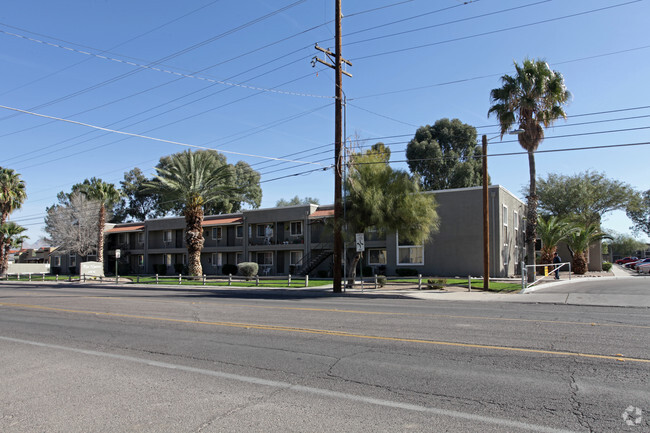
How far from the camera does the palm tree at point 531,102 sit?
25.7 m

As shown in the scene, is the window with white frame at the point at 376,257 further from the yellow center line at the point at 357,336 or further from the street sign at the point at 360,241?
the yellow center line at the point at 357,336

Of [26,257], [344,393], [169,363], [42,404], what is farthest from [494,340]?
[26,257]

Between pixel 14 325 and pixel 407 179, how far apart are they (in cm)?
1942

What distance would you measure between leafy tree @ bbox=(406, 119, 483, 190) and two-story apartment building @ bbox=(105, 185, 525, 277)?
50.5 feet

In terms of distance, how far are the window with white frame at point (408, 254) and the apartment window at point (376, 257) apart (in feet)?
6.09

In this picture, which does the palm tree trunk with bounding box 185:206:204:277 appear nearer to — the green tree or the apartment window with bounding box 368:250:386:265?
the apartment window with bounding box 368:250:386:265

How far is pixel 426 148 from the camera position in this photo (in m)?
56.9

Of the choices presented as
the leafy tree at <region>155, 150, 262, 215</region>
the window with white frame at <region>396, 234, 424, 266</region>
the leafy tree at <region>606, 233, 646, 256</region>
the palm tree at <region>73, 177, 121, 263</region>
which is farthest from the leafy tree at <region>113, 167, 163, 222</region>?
the leafy tree at <region>606, 233, 646, 256</region>

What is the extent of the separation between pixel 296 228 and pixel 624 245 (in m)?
90.0

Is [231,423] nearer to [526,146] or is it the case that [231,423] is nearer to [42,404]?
[42,404]

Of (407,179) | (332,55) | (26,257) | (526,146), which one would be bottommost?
(26,257)

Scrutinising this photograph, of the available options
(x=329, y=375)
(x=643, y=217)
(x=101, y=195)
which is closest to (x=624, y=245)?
(x=643, y=217)

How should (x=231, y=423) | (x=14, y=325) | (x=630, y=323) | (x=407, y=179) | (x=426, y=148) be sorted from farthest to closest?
(x=426, y=148), (x=407, y=179), (x=14, y=325), (x=630, y=323), (x=231, y=423)

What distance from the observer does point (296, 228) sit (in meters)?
43.7
